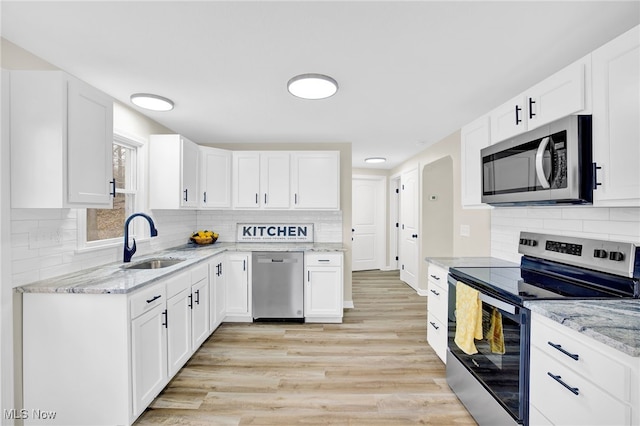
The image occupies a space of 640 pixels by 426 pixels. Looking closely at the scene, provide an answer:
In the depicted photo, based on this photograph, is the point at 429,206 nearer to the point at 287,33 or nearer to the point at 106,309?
the point at 287,33

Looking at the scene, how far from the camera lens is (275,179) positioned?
384 centimetres

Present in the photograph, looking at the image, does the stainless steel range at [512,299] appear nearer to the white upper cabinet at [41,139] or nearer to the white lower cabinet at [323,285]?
the white lower cabinet at [323,285]

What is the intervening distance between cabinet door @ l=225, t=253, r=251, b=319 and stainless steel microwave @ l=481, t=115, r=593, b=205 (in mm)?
2707

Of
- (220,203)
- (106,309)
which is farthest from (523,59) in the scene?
(220,203)

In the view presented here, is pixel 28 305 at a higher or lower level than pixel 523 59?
lower

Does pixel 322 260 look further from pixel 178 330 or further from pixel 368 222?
pixel 368 222

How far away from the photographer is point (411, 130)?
11.6ft

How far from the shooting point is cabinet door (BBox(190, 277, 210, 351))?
2.68 meters

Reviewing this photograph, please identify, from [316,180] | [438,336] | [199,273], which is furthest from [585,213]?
[199,273]

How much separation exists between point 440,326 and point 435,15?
2.24 metres

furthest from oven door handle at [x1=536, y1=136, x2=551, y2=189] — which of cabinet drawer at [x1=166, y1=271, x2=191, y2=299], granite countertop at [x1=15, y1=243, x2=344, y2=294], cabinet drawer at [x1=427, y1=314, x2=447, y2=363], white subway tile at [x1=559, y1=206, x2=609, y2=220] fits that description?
cabinet drawer at [x1=166, y1=271, x2=191, y2=299]

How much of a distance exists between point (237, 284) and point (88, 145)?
2.19 metres

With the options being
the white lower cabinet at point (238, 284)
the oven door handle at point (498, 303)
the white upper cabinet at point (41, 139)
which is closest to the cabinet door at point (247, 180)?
the white lower cabinet at point (238, 284)

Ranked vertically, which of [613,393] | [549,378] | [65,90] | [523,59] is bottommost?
[549,378]
